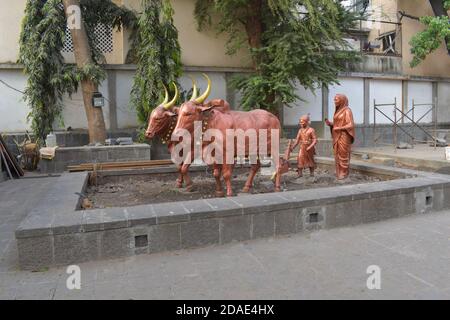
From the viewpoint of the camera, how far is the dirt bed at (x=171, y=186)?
6.37m

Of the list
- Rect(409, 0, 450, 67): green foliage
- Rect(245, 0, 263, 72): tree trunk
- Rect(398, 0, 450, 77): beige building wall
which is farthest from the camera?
Rect(398, 0, 450, 77): beige building wall

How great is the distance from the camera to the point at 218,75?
14.7 metres

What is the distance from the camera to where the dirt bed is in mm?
6367

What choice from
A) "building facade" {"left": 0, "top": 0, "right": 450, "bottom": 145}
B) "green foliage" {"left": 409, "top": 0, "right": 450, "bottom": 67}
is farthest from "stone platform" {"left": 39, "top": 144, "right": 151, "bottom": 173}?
"green foliage" {"left": 409, "top": 0, "right": 450, "bottom": 67}

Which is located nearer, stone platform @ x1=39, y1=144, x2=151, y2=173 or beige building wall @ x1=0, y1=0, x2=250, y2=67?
stone platform @ x1=39, y1=144, x2=151, y2=173

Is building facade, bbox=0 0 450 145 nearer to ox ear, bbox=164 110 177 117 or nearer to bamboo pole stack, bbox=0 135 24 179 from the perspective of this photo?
bamboo pole stack, bbox=0 135 24 179

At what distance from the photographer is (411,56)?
18484mm

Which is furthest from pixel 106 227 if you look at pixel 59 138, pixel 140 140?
pixel 59 138

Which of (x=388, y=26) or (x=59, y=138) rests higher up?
(x=388, y=26)

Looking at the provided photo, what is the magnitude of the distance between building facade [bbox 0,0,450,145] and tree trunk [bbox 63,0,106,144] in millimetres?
1417

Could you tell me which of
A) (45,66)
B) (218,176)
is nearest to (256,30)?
(45,66)

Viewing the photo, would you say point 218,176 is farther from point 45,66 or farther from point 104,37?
point 104,37
